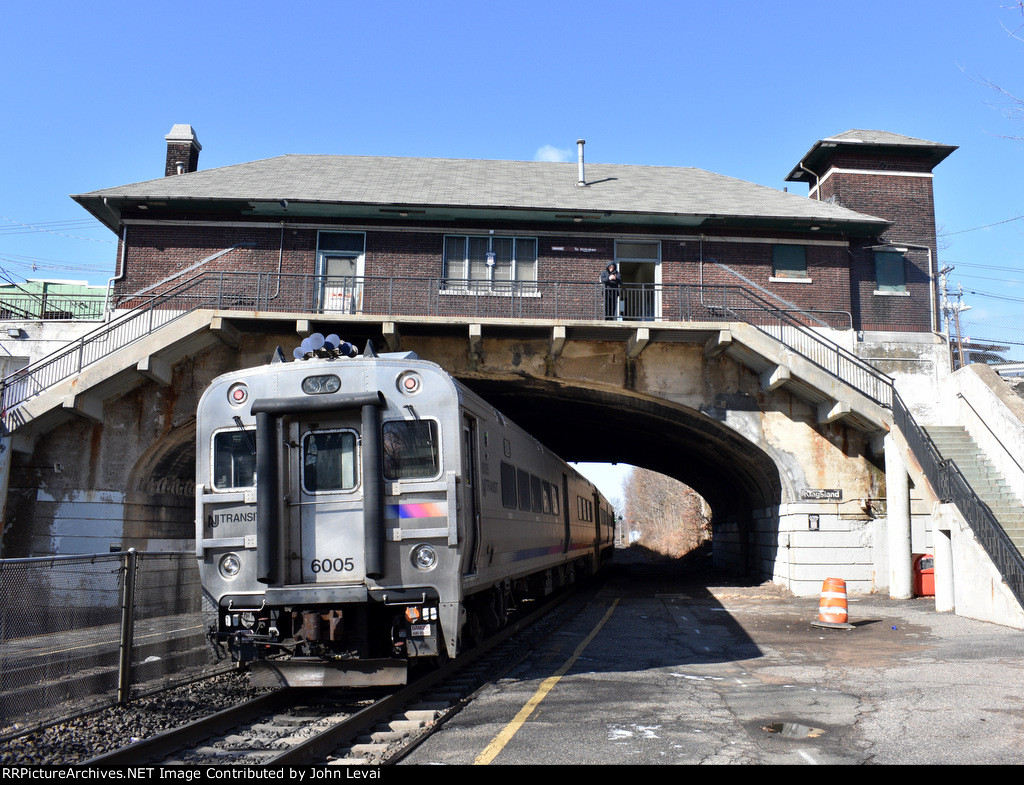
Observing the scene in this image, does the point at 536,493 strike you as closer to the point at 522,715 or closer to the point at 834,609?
the point at 834,609

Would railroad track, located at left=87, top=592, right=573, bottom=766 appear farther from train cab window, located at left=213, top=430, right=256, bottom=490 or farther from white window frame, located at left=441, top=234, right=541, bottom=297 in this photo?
white window frame, located at left=441, top=234, right=541, bottom=297

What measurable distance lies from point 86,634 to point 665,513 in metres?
83.4

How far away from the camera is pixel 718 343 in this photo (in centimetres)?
1881

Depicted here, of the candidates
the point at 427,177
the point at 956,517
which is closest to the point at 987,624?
the point at 956,517

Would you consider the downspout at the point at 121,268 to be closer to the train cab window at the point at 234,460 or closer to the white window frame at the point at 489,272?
the white window frame at the point at 489,272

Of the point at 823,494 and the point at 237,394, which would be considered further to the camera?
the point at 823,494

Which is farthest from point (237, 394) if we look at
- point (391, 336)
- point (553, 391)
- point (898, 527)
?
point (898, 527)

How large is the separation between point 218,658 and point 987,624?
11651 millimetres

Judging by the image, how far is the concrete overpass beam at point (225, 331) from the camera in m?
18.1

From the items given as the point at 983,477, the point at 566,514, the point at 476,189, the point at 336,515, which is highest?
the point at 476,189

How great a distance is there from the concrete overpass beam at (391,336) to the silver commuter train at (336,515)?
9133 mm

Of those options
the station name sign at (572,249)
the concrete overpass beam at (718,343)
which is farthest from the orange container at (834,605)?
the station name sign at (572,249)

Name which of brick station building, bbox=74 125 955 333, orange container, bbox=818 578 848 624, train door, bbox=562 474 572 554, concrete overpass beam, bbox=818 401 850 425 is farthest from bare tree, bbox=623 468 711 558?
orange container, bbox=818 578 848 624

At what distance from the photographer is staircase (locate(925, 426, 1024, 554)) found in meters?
14.2
